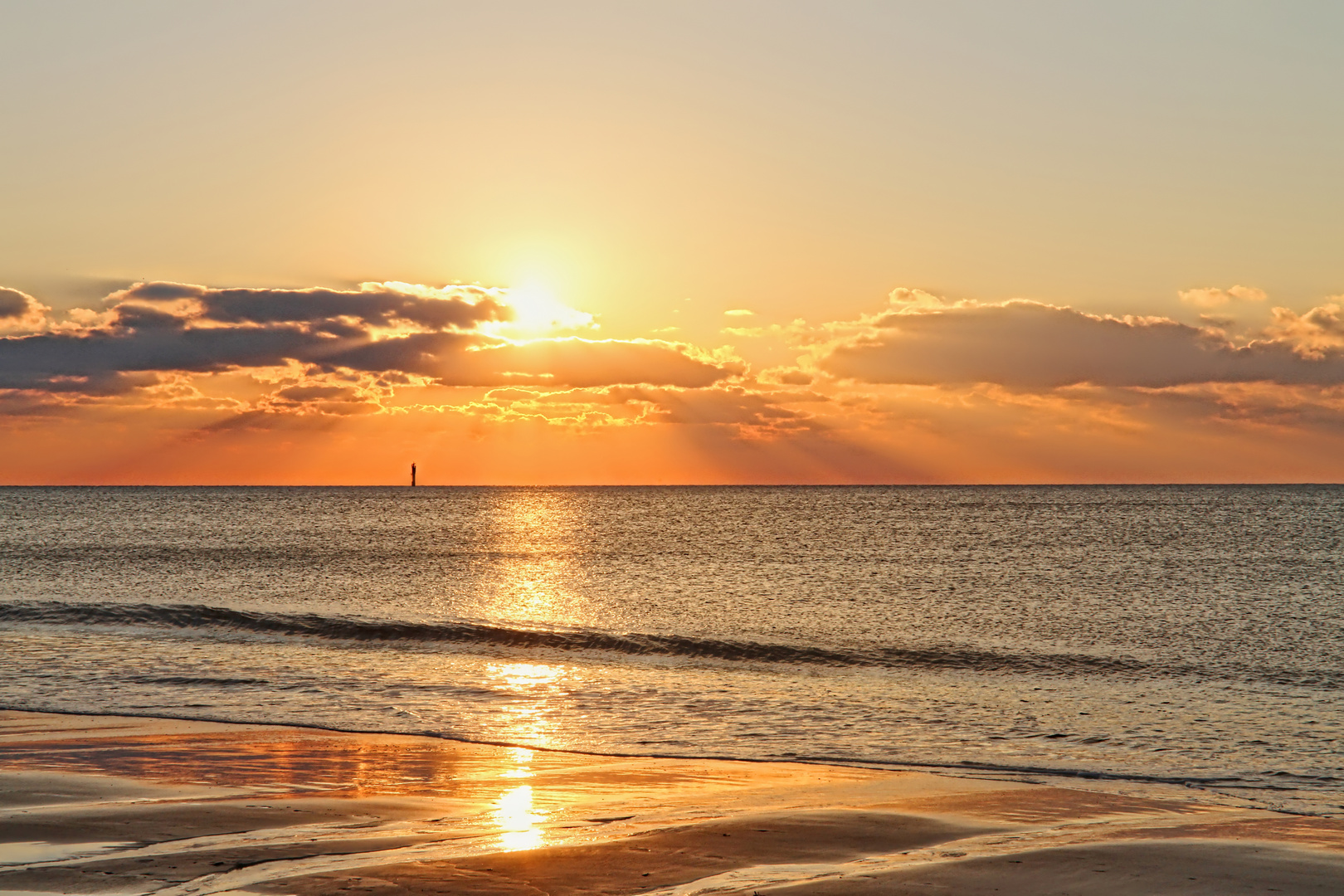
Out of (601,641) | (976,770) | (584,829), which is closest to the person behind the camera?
(584,829)

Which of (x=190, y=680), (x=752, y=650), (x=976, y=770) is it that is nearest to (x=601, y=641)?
(x=752, y=650)

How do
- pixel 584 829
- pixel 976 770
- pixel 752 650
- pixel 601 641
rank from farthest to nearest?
1. pixel 601 641
2. pixel 752 650
3. pixel 976 770
4. pixel 584 829

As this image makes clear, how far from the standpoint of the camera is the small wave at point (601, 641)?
1089 inches

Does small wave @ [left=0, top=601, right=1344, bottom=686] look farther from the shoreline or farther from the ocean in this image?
the shoreline

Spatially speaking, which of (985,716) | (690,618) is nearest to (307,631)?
(690,618)

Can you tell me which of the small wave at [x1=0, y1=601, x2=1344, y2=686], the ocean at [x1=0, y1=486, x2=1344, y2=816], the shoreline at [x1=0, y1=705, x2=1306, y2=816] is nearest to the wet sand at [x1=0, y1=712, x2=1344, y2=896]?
the shoreline at [x1=0, y1=705, x2=1306, y2=816]

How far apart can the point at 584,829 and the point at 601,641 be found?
2118cm

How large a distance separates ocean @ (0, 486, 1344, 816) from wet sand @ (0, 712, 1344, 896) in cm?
199

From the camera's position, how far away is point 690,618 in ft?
125

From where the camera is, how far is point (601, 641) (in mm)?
32562

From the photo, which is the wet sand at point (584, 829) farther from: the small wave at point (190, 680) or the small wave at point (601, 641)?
the small wave at point (601, 641)

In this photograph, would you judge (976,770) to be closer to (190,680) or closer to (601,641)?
(190,680)

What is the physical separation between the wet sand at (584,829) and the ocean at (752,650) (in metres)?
1.99

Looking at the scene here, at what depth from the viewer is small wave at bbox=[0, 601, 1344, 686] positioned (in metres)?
27.7
